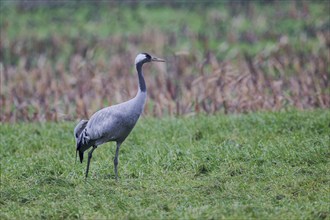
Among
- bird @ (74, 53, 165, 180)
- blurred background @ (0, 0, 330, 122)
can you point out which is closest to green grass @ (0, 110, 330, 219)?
bird @ (74, 53, 165, 180)

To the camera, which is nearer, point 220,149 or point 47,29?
point 220,149

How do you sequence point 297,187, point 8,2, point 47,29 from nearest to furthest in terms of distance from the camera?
point 297,187, point 47,29, point 8,2

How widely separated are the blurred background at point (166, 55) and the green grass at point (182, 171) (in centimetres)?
117

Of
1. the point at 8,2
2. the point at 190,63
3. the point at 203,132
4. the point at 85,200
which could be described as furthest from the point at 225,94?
the point at 8,2

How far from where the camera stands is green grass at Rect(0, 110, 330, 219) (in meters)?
8.18

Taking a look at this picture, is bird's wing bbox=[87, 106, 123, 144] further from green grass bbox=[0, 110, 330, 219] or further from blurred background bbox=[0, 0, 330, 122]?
blurred background bbox=[0, 0, 330, 122]

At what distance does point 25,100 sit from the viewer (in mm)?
14734

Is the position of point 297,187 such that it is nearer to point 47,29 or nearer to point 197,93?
point 197,93

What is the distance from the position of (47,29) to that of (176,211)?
16615mm


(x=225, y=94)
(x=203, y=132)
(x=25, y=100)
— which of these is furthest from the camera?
(x=25, y=100)

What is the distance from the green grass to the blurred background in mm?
1169

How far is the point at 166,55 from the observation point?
19.6 meters

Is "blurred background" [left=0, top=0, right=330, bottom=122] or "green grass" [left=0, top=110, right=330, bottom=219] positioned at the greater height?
"blurred background" [left=0, top=0, right=330, bottom=122]

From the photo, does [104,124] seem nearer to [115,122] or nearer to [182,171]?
[115,122]
